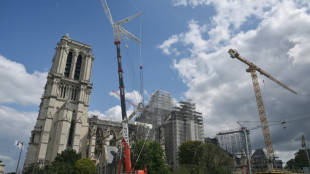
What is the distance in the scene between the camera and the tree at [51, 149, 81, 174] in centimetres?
4341

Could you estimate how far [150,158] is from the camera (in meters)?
42.8

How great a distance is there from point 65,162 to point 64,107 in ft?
51.2

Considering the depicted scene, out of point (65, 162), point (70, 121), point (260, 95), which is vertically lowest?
point (65, 162)

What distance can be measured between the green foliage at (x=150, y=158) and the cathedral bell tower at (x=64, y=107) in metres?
20.5

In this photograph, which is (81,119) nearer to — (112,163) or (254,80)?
(112,163)

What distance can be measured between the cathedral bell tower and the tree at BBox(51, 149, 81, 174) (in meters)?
5.49

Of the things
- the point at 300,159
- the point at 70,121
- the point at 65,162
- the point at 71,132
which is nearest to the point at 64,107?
the point at 70,121

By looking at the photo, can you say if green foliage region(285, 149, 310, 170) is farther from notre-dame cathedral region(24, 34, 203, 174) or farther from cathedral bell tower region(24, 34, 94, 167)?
cathedral bell tower region(24, 34, 94, 167)

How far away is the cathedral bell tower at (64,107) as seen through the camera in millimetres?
53656

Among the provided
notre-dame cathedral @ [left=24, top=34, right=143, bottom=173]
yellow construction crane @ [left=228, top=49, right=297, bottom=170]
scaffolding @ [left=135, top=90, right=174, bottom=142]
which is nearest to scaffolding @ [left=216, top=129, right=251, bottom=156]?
yellow construction crane @ [left=228, top=49, right=297, bottom=170]

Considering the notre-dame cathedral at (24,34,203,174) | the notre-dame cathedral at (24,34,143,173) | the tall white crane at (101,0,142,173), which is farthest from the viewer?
the notre-dame cathedral at (24,34,203,174)

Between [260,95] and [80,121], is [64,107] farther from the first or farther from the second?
[260,95]

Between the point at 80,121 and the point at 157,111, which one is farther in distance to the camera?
the point at 157,111

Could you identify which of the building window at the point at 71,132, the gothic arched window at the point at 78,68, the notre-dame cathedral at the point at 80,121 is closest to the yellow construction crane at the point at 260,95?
the notre-dame cathedral at the point at 80,121
